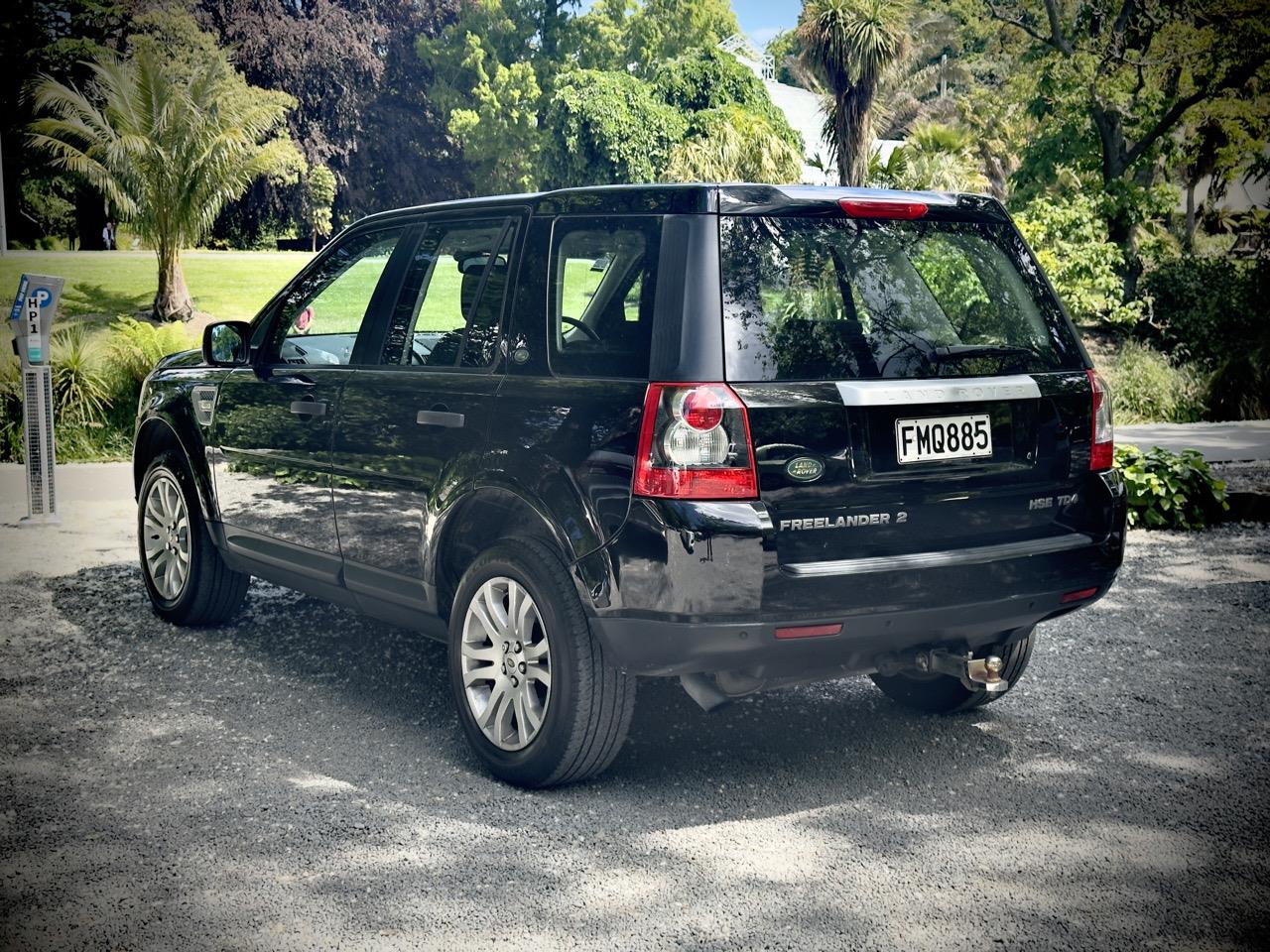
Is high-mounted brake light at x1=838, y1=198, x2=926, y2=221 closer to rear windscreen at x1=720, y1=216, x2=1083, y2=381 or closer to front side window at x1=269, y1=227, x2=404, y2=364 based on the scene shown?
rear windscreen at x1=720, y1=216, x2=1083, y2=381

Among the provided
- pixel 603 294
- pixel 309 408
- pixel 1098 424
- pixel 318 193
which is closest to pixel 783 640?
pixel 603 294

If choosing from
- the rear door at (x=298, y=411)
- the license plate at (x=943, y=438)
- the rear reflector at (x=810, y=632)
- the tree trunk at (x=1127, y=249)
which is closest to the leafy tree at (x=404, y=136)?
the tree trunk at (x=1127, y=249)

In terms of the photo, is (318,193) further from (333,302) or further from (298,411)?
(298,411)

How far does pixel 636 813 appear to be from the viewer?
430cm

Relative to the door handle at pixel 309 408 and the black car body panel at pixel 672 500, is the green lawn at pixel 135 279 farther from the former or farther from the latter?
the black car body panel at pixel 672 500

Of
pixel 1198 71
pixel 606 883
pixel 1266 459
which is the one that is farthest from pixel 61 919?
pixel 1198 71

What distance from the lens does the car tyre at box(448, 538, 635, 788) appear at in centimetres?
421

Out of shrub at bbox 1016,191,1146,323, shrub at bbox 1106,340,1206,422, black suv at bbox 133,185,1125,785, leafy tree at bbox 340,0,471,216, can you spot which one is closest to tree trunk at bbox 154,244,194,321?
shrub at bbox 1016,191,1146,323

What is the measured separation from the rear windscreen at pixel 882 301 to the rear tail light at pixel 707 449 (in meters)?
0.12

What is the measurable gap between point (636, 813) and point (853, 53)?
2632cm

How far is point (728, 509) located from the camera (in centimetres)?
384

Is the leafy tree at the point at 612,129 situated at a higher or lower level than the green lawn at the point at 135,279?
higher

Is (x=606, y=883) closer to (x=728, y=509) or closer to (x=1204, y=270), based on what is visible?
(x=728, y=509)

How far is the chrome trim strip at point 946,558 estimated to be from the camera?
3.92 m
